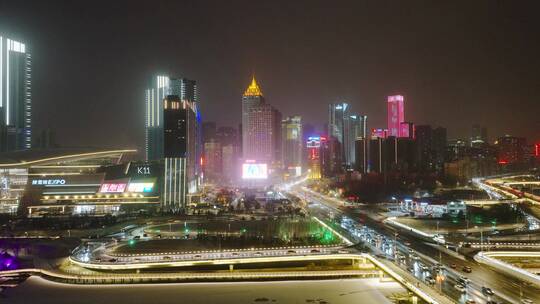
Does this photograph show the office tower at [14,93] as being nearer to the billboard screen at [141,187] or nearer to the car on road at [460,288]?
the billboard screen at [141,187]

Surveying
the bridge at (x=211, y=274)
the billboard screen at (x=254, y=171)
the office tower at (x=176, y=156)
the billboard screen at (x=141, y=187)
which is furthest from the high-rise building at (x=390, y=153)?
the bridge at (x=211, y=274)

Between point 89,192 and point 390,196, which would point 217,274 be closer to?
point 89,192

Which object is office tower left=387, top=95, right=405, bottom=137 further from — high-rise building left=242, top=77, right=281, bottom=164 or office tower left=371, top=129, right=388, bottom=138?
high-rise building left=242, top=77, right=281, bottom=164

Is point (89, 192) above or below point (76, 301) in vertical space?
above

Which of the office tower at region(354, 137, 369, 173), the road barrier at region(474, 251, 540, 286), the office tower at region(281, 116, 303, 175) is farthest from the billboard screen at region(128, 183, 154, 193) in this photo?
the office tower at region(281, 116, 303, 175)

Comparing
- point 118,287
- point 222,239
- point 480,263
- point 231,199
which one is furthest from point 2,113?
point 480,263

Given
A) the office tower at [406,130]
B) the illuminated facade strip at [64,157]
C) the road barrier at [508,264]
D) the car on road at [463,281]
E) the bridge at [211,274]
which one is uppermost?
the office tower at [406,130]

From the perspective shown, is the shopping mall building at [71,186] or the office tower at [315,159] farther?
the office tower at [315,159]

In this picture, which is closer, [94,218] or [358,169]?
[94,218]
